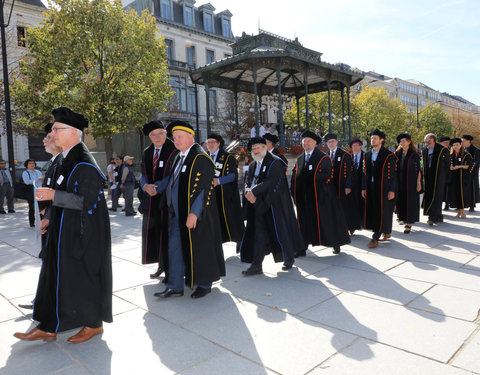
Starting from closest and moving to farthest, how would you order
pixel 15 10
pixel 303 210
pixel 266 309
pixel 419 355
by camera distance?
1. pixel 419 355
2. pixel 266 309
3. pixel 303 210
4. pixel 15 10

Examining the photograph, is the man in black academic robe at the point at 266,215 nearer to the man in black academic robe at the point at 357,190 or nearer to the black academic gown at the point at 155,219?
the black academic gown at the point at 155,219

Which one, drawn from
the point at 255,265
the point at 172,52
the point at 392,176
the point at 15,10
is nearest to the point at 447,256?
the point at 392,176

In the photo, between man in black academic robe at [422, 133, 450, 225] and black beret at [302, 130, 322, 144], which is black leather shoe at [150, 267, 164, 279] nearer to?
black beret at [302, 130, 322, 144]

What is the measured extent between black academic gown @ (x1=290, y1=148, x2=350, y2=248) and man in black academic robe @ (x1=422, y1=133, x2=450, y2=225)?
11.5ft

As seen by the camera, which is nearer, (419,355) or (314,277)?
(419,355)

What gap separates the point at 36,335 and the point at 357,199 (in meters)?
6.10

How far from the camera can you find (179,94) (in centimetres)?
3562

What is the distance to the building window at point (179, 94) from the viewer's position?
34581mm

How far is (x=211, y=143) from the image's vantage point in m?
6.51

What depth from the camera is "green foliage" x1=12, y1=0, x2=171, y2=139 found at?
17.0 m

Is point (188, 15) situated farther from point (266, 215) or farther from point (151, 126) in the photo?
point (266, 215)

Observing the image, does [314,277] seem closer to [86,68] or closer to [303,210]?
[303,210]

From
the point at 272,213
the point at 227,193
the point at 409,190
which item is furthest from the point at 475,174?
the point at 272,213

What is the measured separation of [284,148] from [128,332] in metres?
14.9
